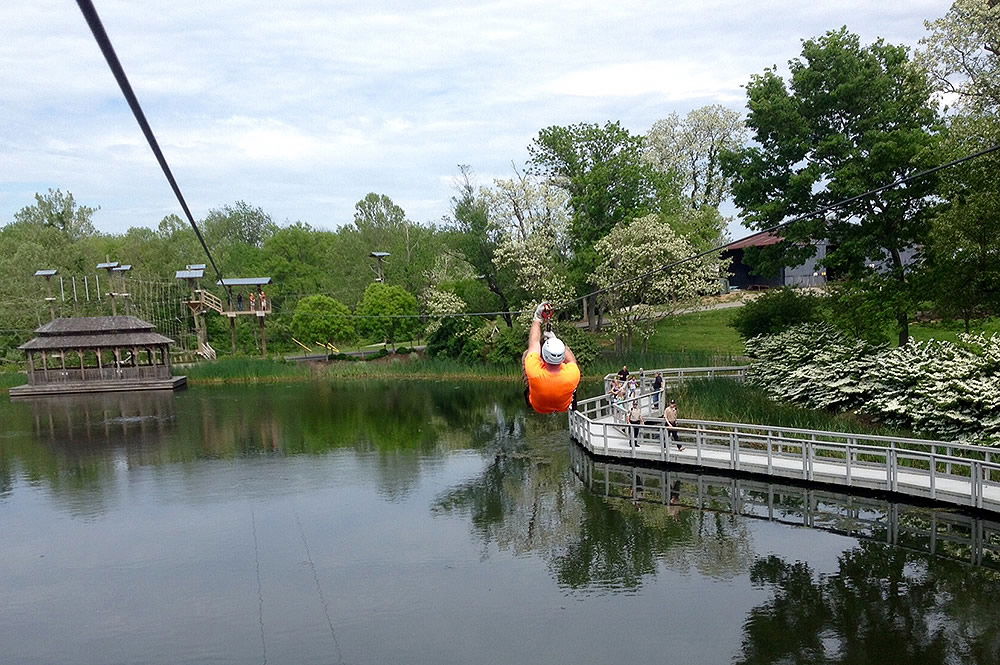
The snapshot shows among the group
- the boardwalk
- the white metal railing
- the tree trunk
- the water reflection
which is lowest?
the water reflection

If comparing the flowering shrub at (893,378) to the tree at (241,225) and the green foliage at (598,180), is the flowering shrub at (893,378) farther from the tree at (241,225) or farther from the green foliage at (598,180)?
the tree at (241,225)

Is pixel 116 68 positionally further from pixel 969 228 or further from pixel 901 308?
pixel 901 308

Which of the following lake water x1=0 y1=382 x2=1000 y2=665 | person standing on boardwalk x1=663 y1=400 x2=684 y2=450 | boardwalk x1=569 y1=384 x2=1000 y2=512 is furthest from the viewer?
person standing on boardwalk x1=663 y1=400 x2=684 y2=450

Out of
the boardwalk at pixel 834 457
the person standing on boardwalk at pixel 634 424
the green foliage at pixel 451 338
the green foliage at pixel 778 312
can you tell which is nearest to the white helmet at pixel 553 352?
the boardwalk at pixel 834 457

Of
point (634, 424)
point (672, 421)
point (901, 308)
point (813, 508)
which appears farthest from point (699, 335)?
point (813, 508)

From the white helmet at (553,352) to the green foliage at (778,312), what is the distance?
22944 mm

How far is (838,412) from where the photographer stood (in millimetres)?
22781

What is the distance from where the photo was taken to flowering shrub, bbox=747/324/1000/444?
17594 mm

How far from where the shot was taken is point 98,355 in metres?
45.8

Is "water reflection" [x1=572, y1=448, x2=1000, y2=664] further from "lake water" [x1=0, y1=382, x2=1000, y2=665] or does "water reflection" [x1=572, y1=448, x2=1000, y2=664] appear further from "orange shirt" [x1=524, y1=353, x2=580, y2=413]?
"orange shirt" [x1=524, y1=353, x2=580, y2=413]

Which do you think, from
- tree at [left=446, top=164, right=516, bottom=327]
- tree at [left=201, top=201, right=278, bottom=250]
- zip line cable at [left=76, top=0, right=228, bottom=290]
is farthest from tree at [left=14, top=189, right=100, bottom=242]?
zip line cable at [left=76, top=0, right=228, bottom=290]

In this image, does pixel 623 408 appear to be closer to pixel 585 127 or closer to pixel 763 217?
pixel 763 217

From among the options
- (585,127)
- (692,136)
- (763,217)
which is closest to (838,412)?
(763,217)

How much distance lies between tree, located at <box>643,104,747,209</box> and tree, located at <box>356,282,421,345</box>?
2230cm
